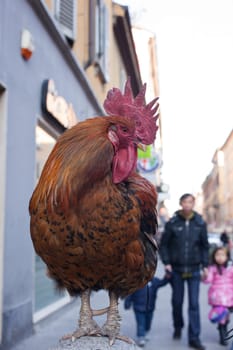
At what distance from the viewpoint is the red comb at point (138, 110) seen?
8.55 ft

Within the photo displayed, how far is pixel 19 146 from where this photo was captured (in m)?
5.83

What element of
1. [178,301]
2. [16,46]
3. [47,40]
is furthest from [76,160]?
[47,40]

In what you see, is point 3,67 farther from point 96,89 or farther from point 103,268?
point 96,89

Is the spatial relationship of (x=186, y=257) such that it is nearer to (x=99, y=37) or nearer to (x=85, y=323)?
(x=85, y=323)

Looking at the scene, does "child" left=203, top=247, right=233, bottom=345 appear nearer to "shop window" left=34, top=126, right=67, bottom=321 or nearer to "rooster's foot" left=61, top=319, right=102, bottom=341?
"shop window" left=34, top=126, right=67, bottom=321

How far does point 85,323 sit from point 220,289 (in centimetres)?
402

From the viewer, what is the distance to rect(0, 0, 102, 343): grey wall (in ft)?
17.6

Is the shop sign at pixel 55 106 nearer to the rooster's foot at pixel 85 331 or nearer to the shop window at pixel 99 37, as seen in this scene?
the shop window at pixel 99 37

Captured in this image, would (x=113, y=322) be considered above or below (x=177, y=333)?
above

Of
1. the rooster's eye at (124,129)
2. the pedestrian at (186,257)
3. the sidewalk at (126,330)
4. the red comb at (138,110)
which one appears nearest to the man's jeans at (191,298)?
the pedestrian at (186,257)

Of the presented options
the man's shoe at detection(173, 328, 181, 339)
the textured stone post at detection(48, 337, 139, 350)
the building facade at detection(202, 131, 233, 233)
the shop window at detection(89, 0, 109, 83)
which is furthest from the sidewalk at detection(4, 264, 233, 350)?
the building facade at detection(202, 131, 233, 233)

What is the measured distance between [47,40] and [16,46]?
4.73 feet

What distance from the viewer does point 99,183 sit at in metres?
2.38

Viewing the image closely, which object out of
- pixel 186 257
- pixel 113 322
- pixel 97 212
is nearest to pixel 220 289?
pixel 186 257
